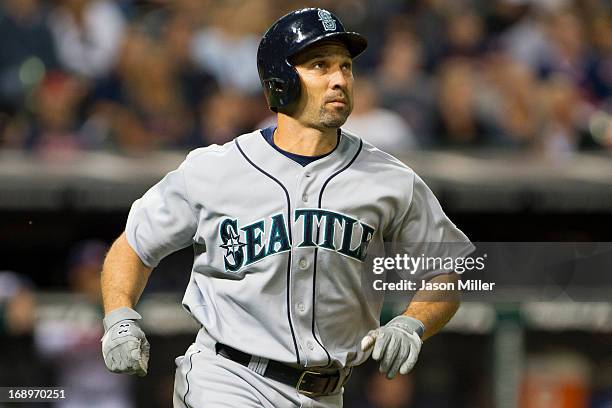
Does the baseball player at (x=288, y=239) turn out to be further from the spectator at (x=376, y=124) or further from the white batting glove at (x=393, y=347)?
the spectator at (x=376, y=124)

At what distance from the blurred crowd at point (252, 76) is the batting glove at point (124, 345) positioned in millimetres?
3845

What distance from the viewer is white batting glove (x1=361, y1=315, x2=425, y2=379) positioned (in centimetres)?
333

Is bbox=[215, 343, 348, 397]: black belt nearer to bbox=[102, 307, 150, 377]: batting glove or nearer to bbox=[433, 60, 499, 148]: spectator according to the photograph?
bbox=[102, 307, 150, 377]: batting glove

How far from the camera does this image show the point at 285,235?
3.51 meters

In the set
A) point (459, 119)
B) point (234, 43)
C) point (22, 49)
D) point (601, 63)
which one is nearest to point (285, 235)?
point (459, 119)

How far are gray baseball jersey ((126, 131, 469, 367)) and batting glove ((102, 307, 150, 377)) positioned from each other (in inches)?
8.4

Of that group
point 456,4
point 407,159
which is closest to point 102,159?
point 407,159

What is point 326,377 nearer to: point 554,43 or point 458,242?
point 458,242

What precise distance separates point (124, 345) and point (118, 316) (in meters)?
0.12

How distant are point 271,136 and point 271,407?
2.55 ft

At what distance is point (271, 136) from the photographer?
368 cm

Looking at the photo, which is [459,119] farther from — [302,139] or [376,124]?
[302,139]
